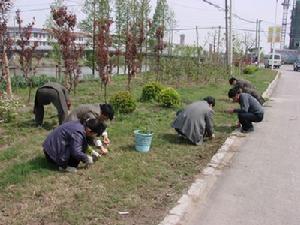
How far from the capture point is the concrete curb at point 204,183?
5102 millimetres

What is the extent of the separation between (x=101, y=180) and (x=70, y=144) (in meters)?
0.63

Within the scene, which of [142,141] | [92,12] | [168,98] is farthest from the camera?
[92,12]

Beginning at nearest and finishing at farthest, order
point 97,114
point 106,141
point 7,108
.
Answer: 1. point 97,114
2. point 106,141
3. point 7,108

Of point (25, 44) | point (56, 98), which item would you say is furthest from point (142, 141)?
point (25, 44)

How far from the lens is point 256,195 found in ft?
19.7

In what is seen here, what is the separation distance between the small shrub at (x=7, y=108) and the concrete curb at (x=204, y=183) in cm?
427

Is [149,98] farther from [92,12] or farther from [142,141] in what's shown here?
[92,12]

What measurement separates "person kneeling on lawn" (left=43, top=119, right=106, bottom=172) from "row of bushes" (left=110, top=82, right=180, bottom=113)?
4.67 meters

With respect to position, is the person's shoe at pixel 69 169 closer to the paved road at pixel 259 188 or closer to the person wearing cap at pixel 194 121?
the paved road at pixel 259 188

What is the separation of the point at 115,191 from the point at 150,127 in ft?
13.6

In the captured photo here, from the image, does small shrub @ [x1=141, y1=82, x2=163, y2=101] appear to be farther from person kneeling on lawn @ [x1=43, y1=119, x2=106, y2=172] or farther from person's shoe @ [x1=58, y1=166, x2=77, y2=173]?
person's shoe @ [x1=58, y1=166, x2=77, y2=173]

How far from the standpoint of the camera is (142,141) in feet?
24.5

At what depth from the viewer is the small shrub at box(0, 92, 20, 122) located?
900 centimetres

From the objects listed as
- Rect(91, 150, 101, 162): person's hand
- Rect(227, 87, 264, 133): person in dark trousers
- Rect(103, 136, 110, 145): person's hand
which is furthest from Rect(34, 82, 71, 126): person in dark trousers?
Rect(227, 87, 264, 133): person in dark trousers
